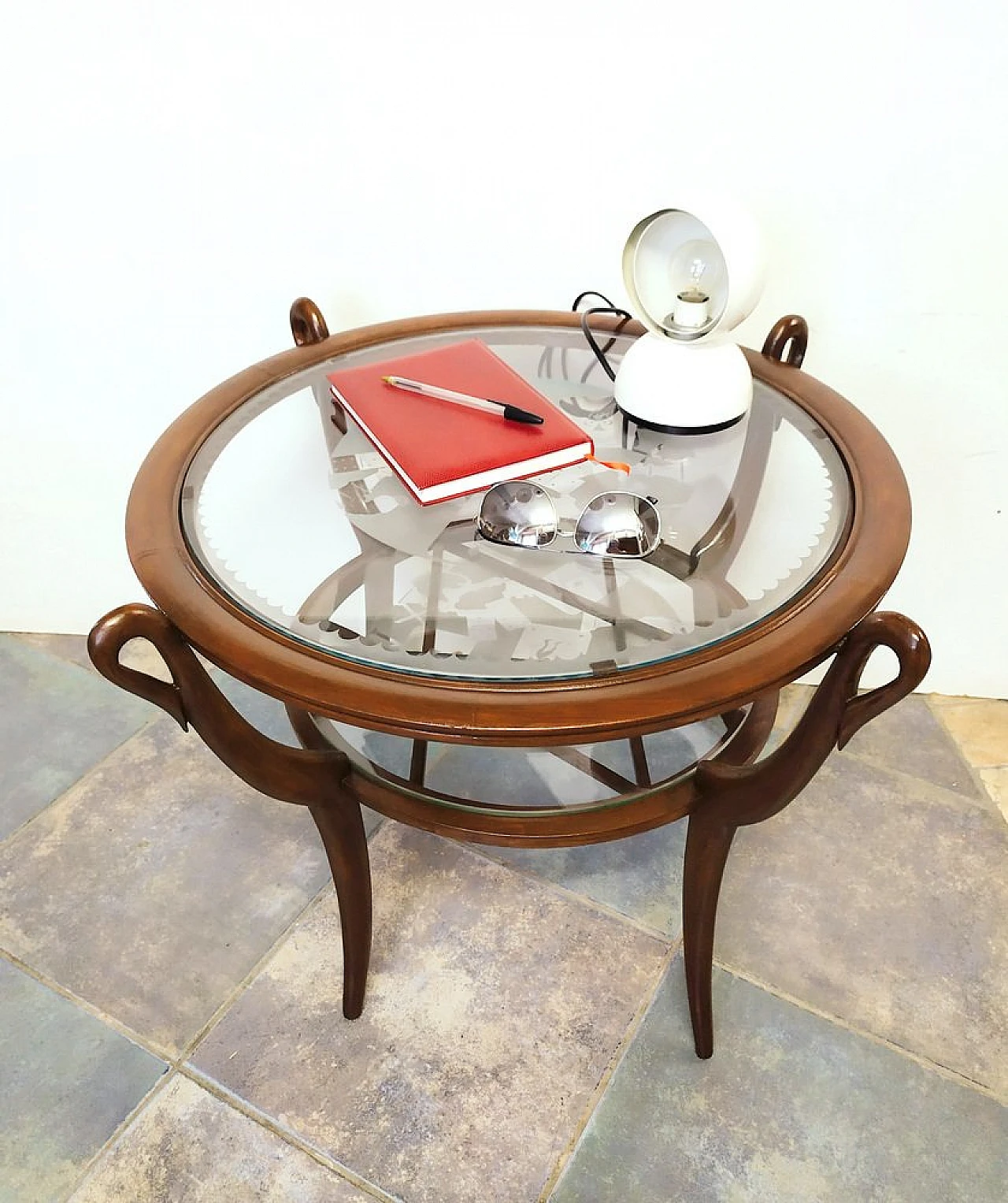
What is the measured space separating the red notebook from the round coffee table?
0.09 ft

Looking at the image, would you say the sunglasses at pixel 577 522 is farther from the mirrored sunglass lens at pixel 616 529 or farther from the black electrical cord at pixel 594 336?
the black electrical cord at pixel 594 336

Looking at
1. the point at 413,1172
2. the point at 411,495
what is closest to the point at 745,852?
the point at 413,1172

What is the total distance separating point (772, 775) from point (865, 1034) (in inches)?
20.8

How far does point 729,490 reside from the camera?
958mm

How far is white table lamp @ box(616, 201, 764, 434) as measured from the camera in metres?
0.97

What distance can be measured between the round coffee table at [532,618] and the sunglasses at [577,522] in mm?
14

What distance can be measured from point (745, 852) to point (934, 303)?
0.83 m

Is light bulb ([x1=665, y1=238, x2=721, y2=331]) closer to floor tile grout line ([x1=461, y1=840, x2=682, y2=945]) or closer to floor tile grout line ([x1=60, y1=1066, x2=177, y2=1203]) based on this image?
floor tile grout line ([x1=461, y1=840, x2=682, y2=945])

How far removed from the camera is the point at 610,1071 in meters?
1.13

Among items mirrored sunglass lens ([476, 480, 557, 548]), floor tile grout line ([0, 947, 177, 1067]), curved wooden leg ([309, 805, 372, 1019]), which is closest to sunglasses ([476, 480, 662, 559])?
mirrored sunglass lens ([476, 480, 557, 548])

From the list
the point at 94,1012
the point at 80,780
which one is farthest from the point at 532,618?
the point at 80,780

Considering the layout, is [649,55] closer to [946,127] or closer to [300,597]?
[946,127]

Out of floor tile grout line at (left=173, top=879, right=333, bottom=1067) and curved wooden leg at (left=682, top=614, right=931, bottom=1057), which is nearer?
curved wooden leg at (left=682, top=614, right=931, bottom=1057)

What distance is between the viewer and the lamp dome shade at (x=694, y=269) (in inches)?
36.6
